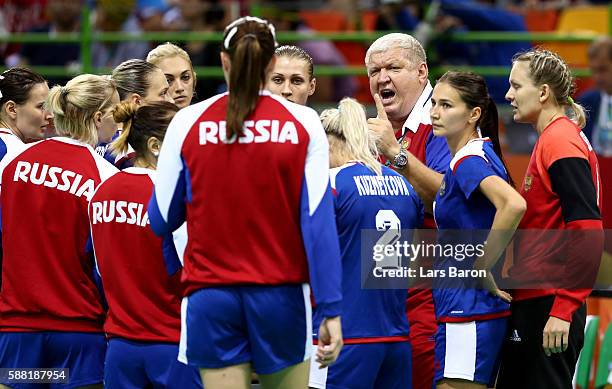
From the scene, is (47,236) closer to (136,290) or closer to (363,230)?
(136,290)

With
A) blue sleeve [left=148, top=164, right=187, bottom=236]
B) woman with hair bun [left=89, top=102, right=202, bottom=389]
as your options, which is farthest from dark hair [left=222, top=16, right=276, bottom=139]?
woman with hair bun [left=89, top=102, right=202, bottom=389]

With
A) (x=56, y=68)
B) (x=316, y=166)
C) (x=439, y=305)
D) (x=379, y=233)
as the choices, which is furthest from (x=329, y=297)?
(x=56, y=68)

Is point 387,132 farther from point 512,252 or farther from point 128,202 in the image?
point 128,202

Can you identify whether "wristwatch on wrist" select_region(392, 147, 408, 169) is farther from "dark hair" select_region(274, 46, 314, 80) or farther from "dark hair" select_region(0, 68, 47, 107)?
"dark hair" select_region(0, 68, 47, 107)

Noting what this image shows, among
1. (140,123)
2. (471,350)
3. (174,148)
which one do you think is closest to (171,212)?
(174,148)

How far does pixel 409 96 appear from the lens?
6.06 m

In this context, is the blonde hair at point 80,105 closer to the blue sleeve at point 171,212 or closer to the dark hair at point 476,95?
the blue sleeve at point 171,212

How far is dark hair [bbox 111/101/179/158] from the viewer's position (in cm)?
511

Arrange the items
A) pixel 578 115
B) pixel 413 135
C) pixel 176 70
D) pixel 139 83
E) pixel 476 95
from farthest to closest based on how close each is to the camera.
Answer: pixel 176 70
pixel 139 83
pixel 413 135
pixel 578 115
pixel 476 95

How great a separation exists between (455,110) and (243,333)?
1742 millimetres

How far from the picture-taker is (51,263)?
528 cm

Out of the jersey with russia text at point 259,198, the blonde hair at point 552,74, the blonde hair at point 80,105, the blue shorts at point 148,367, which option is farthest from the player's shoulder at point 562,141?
the blonde hair at point 80,105

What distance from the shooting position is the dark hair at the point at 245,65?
164 inches

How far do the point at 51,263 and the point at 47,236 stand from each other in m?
0.13
